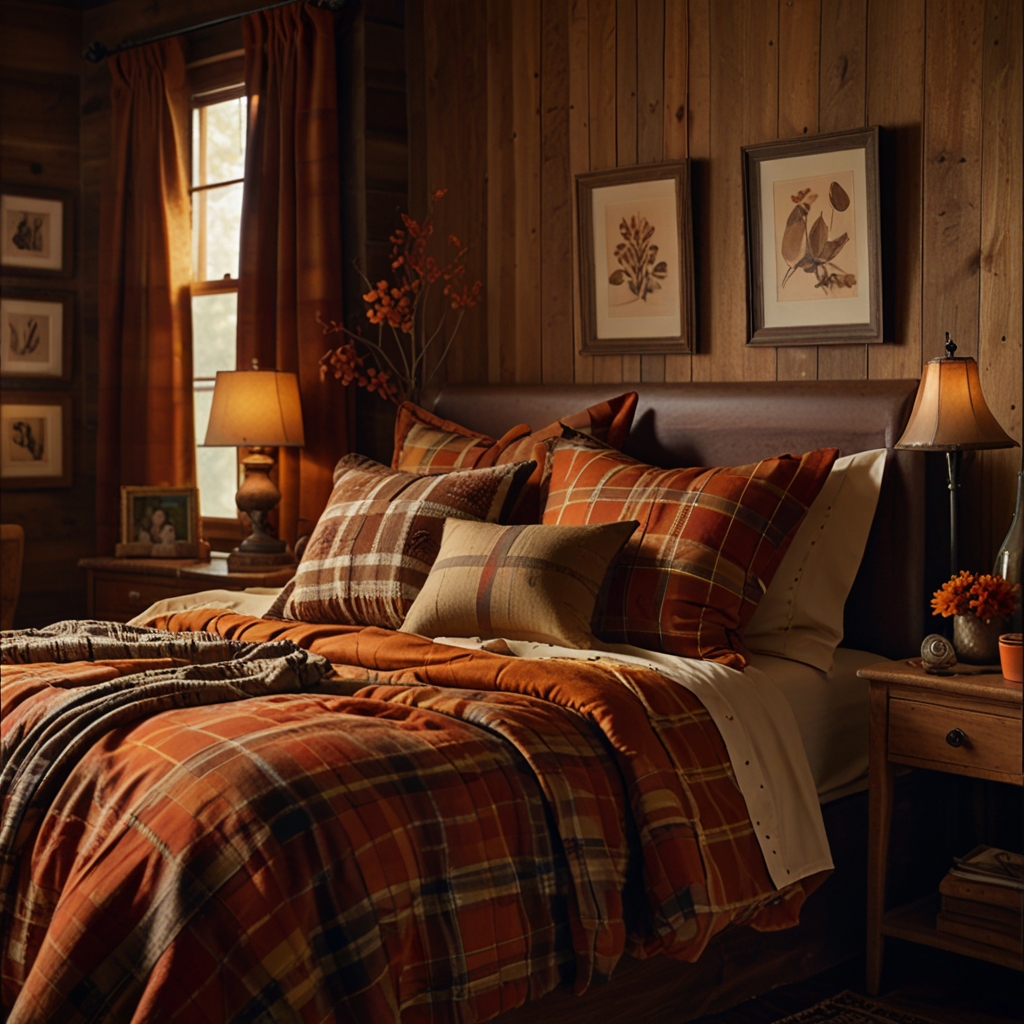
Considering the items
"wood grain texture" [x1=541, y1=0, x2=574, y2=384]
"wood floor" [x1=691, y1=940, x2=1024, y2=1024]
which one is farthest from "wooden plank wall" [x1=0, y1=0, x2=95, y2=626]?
"wood floor" [x1=691, y1=940, x2=1024, y2=1024]

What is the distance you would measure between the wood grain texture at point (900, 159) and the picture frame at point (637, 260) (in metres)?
0.58

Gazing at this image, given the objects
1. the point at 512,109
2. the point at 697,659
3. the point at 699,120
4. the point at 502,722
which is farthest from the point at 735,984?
the point at 512,109

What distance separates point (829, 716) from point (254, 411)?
223cm

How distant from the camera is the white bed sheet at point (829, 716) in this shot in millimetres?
2803

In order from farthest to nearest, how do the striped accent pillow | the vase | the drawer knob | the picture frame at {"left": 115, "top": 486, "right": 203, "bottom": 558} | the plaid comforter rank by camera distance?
the picture frame at {"left": 115, "top": 486, "right": 203, "bottom": 558}, the striped accent pillow, the vase, the drawer knob, the plaid comforter

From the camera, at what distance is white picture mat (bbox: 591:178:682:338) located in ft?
12.2

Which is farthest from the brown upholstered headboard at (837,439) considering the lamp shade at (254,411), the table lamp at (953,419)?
the lamp shade at (254,411)

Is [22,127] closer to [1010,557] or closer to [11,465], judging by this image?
[11,465]

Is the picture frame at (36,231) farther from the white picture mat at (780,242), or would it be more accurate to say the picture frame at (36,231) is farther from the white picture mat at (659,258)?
the white picture mat at (780,242)

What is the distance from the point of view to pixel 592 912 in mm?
2139

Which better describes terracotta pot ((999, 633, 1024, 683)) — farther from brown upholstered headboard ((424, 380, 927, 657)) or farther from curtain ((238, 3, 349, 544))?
curtain ((238, 3, 349, 544))

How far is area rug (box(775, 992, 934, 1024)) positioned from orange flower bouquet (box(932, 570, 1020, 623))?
0.81 meters

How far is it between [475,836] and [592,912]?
247 millimetres

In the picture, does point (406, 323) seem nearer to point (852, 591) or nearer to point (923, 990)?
point (852, 591)
